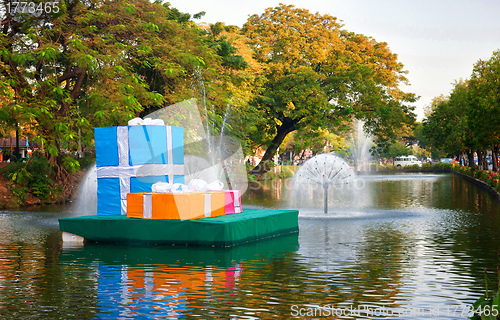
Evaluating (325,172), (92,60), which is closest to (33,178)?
(92,60)

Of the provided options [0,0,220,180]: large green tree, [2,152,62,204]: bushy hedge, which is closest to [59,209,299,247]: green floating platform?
[0,0,220,180]: large green tree

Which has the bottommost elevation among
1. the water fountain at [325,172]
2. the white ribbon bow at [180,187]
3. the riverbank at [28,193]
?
the riverbank at [28,193]

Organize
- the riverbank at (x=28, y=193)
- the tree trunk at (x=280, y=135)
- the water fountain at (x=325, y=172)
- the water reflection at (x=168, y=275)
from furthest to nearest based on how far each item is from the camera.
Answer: the tree trunk at (x=280, y=135) → the riverbank at (x=28, y=193) → the water fountain at (x=325, y=172) → the water reflection at (x=168, y=275)

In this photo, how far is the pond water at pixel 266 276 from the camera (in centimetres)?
817

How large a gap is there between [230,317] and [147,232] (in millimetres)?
7483

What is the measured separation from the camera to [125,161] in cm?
1628

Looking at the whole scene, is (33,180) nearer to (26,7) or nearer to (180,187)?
(26,7)

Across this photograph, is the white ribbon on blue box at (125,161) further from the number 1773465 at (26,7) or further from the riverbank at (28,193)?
the riverbank at (28,193)

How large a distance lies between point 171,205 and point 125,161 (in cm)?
263

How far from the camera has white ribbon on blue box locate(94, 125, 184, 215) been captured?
16.2 meters

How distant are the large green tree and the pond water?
9.74 metres

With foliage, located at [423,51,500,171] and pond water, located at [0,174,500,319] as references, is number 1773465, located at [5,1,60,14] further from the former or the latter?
foliage, located at [423,51,500,171]

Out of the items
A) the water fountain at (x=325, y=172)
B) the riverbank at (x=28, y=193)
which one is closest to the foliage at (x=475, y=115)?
the water fountain at (x=325, y=172)

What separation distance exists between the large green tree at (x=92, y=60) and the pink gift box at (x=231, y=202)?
1073cm
